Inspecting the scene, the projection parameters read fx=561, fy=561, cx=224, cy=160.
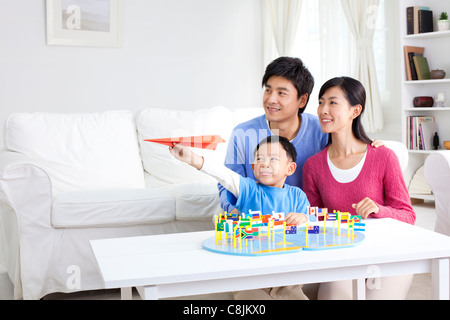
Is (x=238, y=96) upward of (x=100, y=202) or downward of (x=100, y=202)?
upward

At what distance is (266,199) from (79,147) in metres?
1.51

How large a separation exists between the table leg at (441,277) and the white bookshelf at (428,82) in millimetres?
3105

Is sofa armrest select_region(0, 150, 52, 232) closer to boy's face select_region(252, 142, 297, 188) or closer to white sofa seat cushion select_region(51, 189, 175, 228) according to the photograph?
white sofa seat cushion select_region(51, 189, 175, 228)

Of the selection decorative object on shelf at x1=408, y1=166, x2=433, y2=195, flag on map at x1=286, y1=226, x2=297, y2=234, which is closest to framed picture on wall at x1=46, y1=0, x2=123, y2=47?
decorative object on shelf at x1=408, y1=166, x2=433, y2=195

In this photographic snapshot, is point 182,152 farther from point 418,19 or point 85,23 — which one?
point 85,23

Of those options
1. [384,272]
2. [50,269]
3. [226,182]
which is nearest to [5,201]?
[50,269]

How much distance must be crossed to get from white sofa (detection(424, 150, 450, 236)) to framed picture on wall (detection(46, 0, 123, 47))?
133 inches

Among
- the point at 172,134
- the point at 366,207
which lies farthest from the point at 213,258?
the point at 172,134

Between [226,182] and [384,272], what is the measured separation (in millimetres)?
612

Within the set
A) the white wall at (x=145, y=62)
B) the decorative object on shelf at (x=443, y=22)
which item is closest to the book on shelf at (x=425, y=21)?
the decorative object on shelf at (x=443, y=22)

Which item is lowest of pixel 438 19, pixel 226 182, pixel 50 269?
pixel 50 269

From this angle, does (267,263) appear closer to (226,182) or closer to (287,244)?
(287,244)

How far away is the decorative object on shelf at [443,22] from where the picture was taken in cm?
431

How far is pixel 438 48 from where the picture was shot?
4.54 meters
